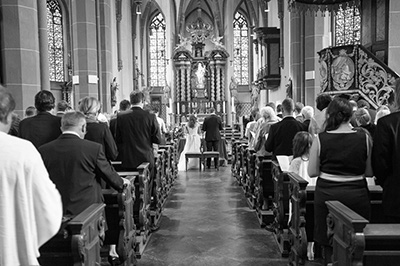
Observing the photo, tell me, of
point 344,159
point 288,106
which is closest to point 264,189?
point 288,106

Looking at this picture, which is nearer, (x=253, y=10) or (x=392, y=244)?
(x=392, y=244)

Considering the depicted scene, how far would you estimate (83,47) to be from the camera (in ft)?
41.9

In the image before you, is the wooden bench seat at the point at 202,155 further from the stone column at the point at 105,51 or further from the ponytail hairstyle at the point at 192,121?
the stone column at the point at 105,51

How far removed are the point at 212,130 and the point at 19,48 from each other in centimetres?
632

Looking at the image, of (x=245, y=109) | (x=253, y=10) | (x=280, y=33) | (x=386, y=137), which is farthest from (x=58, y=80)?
(x=386, y=137)

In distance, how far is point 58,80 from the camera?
2083 cm

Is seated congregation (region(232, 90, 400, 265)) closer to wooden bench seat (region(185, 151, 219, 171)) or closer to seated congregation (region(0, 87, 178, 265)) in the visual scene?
seated congregation (region(0, 87, 178, 265))

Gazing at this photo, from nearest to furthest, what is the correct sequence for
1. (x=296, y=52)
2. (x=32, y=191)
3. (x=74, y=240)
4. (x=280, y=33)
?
(x=32, y=191)
(x=74, y=240)
(x=296, y=52)
(x=280, y=33)

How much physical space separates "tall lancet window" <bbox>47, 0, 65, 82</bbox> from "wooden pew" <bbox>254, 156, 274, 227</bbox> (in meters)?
16.7

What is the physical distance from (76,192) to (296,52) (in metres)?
11.9

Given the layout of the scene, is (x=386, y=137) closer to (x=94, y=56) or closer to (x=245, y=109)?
(x=94, y=56)

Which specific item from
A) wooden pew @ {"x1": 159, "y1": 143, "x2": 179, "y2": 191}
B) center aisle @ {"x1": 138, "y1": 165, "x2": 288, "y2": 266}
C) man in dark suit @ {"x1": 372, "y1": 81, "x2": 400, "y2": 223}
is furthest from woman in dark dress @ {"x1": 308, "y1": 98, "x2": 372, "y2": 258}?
wooden pew @ {"x1": 159, "y1": 143, "x2": 179, "y2": 191}

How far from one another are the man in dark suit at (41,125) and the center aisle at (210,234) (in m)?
1.91

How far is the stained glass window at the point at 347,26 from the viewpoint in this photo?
1386cm
